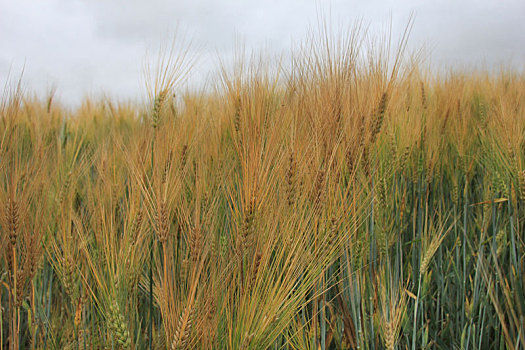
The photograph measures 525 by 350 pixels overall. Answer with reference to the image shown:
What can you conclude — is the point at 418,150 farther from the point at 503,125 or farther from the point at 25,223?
the point at 25,223

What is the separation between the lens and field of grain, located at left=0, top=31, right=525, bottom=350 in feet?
2.68

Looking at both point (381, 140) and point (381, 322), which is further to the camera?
point (381, 140)

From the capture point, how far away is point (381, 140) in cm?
134

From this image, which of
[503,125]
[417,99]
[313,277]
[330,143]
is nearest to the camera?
[313,277]

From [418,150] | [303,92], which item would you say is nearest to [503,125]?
[418,150]

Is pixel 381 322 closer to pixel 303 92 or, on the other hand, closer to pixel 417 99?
pixel 303 92

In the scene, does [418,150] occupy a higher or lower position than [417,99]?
lower

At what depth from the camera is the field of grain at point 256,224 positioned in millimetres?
817

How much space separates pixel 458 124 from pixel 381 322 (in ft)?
4.27

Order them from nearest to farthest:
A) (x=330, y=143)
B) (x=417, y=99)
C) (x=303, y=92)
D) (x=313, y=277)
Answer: (x=313, y=277), (x=330, y=143), (x=303, y=92), (x=417, y=99)

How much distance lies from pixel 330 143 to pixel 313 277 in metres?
0.37

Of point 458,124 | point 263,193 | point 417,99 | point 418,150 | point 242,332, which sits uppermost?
point 417,99

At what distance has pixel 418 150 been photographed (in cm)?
169

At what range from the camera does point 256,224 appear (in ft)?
2.68
